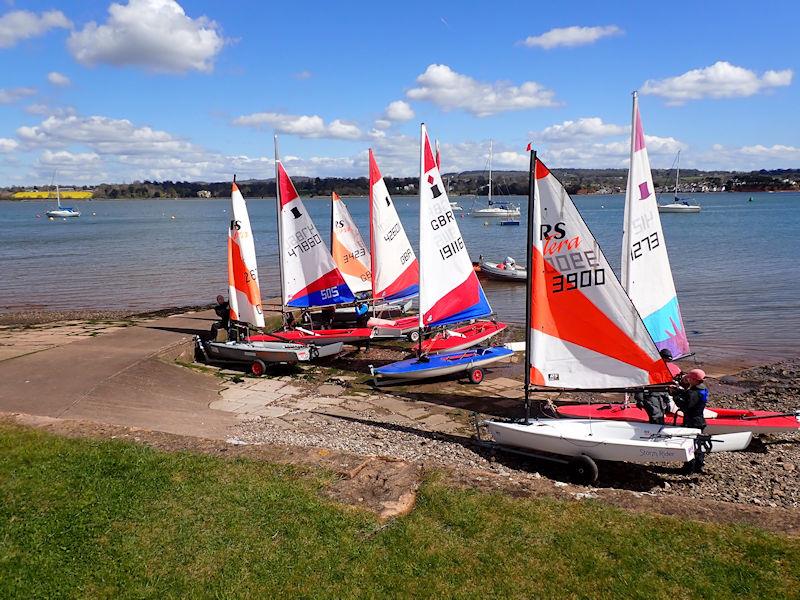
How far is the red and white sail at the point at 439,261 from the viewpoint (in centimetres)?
1580

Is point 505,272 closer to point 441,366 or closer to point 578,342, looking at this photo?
point 441,366

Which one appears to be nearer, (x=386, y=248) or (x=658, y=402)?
(x=658, y=402)

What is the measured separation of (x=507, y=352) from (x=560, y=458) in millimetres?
6058

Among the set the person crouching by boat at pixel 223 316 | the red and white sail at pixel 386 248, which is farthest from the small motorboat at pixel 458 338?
the person crouching by boat at pixel 223 316

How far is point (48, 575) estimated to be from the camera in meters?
6.48

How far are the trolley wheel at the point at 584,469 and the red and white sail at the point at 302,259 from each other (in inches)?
450

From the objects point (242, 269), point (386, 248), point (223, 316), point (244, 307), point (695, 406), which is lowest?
point (695, 406)

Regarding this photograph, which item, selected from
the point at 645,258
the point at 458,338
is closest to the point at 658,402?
the point at 645,258

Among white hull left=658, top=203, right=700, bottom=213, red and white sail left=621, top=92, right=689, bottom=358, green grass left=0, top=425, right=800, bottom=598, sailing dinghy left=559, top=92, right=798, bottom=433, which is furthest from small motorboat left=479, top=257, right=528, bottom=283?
white hull left=658, top=203, right=700, bottom=213

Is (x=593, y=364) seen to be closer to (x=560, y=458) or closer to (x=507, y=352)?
(x=560, y=458)

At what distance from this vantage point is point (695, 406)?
1034 cm

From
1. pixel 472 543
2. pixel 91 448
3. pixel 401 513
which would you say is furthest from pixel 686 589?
pixel 91 448

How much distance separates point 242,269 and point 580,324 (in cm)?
1124

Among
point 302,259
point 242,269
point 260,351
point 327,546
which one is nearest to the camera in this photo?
point 327,546
